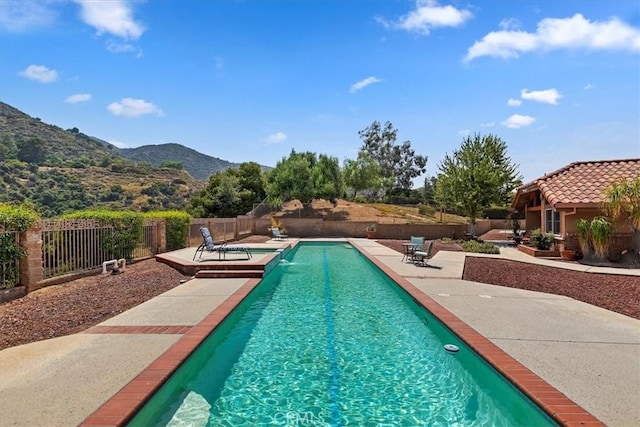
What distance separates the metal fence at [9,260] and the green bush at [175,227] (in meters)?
6.70

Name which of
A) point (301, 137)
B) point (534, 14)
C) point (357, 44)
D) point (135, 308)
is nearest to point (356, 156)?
point (301, 137)

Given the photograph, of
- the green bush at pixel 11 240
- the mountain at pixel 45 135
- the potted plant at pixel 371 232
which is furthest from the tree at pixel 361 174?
the mountain at pixel 45 135

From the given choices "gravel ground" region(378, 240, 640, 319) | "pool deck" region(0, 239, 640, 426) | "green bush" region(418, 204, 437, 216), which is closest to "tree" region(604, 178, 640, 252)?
"gravel ground" region(378, 240, 640, 319)

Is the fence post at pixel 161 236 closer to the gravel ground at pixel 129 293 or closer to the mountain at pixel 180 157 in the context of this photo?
the gravel ground at pixel 129 293

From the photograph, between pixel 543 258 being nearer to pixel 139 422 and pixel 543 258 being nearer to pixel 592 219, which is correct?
pixel 592 219

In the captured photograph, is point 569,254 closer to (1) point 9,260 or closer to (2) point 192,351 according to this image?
(2) point 192,351

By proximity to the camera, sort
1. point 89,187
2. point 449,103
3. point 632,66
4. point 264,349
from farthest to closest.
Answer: point 89,187 → point 449,103 → point 632,66 → point 264,349

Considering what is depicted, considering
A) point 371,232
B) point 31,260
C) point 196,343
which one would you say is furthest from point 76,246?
point 371,232

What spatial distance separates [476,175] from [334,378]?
20.3m

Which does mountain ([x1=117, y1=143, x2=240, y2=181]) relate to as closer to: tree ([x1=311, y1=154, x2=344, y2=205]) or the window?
tree ([x1=311, y1=154, x2=344, y2=205])

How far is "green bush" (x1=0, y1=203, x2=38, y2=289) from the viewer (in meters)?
7.03

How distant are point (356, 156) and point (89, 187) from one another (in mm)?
39436

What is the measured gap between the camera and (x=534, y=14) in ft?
35.8

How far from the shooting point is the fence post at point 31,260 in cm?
756
